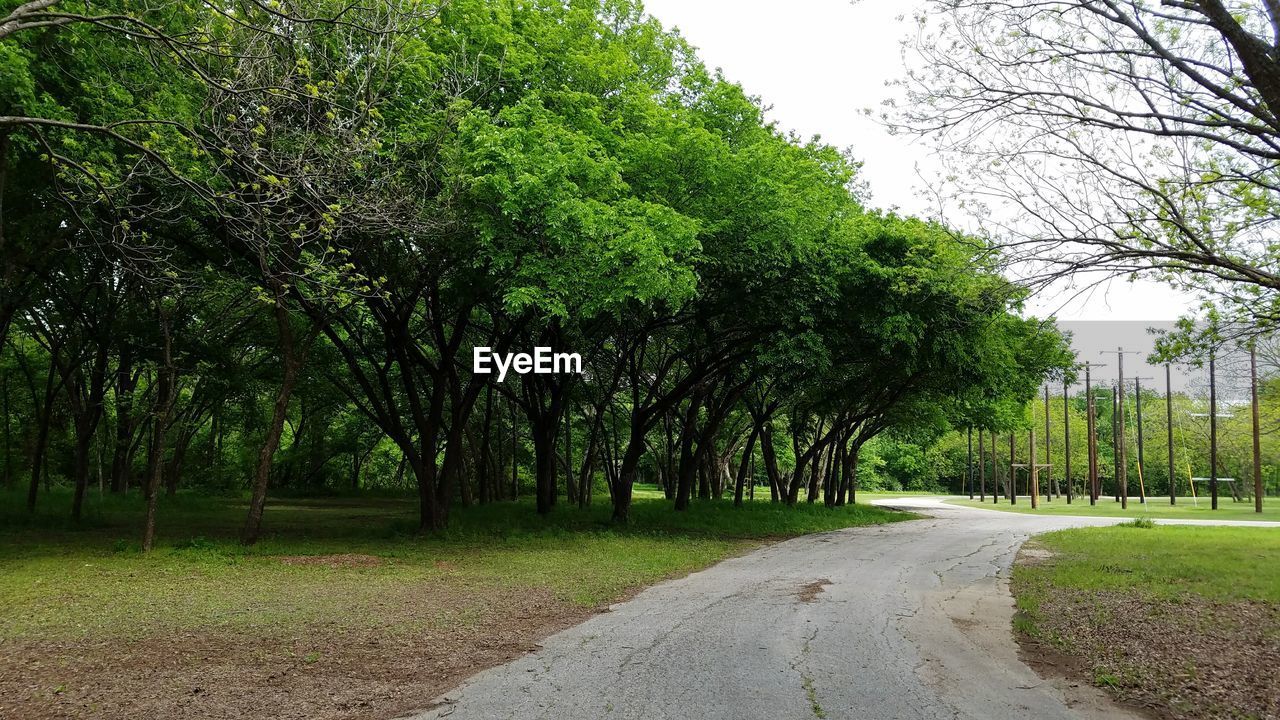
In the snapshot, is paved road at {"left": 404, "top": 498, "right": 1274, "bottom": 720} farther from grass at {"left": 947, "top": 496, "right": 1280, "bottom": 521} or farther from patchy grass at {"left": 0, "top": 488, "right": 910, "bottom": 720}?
grass at {"left": 947, "top": 496, "right": 1280, "bottom": 521}

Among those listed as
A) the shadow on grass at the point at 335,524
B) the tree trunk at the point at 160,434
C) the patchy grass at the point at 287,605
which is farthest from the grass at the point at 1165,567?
the tree trunk at the point at 160,434

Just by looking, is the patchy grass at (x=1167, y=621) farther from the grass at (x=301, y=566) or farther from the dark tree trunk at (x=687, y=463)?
the dark tree trunk at (x=687, y=463)

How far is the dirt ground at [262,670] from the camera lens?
5.38m

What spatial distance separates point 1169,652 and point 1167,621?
5.28ft

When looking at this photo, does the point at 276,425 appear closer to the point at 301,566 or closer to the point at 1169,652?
the point at 301,566

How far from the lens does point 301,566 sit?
41.2ft

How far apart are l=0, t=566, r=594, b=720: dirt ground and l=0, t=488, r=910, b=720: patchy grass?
0.02 m

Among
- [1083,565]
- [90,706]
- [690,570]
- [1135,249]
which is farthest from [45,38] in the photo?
[1083,565]

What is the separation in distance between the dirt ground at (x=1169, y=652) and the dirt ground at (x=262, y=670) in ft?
17.0

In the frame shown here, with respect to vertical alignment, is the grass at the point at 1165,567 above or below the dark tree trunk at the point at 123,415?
below

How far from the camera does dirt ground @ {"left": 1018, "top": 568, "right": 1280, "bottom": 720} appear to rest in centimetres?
593

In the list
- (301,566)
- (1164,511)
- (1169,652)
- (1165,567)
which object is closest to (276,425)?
(301,566)

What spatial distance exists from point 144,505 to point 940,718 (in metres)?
27.6

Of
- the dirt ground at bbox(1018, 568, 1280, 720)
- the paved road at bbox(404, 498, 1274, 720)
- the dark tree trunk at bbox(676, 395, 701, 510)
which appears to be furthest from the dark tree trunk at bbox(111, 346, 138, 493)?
the dirt ground at bbox(1018, 568, 1280, 720)
